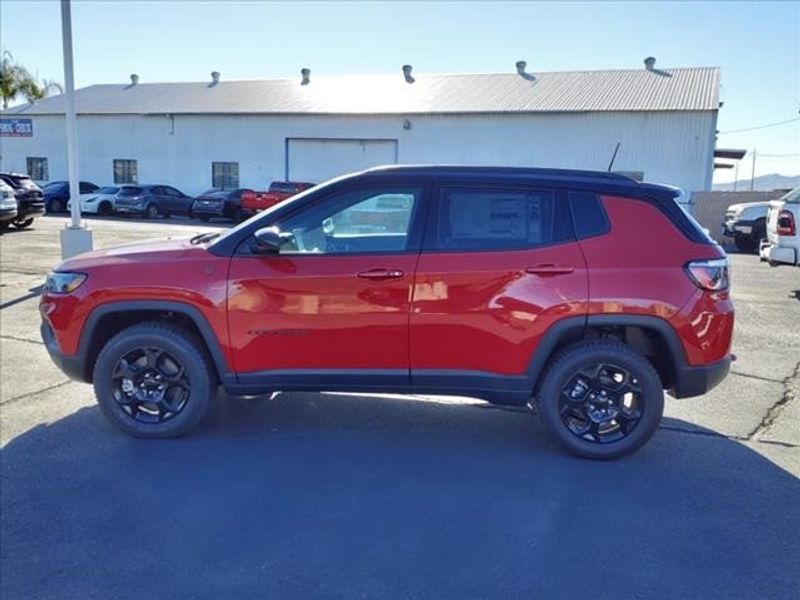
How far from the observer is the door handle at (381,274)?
4180mm

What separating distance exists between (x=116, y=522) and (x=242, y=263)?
1707mm

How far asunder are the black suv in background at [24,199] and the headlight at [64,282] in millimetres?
15981

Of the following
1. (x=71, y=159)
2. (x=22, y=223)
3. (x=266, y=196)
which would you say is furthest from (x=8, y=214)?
(x=266, y=196)

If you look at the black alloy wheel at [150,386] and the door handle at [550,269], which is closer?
the door handle at [550,269]

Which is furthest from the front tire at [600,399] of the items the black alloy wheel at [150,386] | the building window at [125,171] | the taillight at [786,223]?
the building window at [125,171]

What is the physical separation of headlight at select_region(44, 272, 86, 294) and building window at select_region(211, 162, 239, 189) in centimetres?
3239

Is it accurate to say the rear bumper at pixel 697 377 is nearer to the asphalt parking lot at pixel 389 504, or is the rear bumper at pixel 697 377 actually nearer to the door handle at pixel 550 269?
the asphalt parking lot at pixel 389 504

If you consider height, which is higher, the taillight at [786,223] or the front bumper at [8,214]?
the taillight at [786,223]

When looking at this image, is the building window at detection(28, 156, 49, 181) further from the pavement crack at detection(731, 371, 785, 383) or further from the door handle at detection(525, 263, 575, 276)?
the door handle at detection(525, 263, 575, 276)

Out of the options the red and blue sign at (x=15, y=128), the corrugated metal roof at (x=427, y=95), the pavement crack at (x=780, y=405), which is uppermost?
the corrugated metal roof at (x=427, y=95)

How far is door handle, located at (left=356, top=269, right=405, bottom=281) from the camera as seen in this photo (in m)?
4.18

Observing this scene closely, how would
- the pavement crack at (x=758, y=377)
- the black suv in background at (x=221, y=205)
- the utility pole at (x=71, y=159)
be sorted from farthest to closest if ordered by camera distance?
the black suv in background at (x=221, y=205) < the utility pole at (x=71, y=159) < the pavement crack at (x=758, y=377)

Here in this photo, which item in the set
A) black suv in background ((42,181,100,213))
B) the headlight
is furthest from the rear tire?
black suv in background ((42,181,100,213))

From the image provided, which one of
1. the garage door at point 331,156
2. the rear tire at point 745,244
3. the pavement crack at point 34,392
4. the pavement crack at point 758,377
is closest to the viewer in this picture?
the pavement crack at point 34,392
